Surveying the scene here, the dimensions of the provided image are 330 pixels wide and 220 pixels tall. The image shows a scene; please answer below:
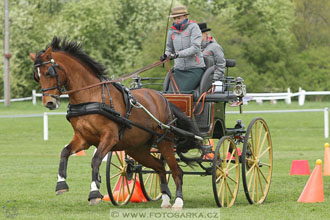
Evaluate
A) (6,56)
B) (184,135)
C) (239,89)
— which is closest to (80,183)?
(184,135)

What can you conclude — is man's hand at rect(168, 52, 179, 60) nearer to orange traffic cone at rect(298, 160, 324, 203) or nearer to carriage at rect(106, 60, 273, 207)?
carriage at rect(106, 60, 273, 207)

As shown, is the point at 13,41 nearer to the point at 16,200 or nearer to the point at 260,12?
the point at 260,12

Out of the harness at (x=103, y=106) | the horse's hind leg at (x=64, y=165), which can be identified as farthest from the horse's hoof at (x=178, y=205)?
the horse's hind leg at (x=64, y=165)

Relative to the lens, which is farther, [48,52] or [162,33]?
[162,33]

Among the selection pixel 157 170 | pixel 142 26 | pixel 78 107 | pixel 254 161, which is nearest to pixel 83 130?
pixel 78 107

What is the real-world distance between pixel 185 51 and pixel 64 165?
2312mm

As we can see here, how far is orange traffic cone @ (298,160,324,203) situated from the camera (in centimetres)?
947

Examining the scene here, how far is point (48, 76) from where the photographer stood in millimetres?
8211

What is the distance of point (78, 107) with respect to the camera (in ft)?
27.3

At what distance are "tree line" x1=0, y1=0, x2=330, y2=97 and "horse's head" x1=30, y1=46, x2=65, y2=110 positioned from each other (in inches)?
1424

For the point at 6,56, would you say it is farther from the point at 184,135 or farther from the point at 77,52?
the point at 77,52

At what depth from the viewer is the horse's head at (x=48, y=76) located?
26.7 ft

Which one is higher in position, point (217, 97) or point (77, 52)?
point (77, 52)

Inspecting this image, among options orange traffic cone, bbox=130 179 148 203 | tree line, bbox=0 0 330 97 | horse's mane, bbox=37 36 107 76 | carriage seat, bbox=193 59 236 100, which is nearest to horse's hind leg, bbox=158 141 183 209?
carriage seat, bbox=193 59 236 100
